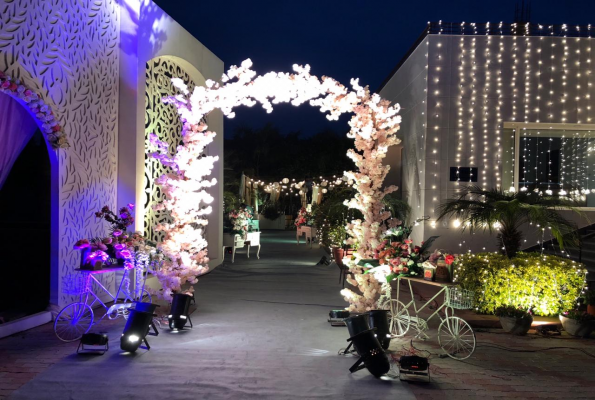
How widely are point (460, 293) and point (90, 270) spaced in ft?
14.5

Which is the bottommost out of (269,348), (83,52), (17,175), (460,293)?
(269,348)

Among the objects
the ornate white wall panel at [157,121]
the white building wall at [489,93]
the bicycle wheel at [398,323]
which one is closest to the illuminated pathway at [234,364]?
the bicycle wheel at [398,323]

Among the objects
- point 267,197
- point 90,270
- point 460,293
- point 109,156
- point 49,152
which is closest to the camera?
point 460,293

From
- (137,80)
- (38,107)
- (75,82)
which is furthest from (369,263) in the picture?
(137,80)

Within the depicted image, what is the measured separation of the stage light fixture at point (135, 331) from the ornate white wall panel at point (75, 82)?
6.62ft

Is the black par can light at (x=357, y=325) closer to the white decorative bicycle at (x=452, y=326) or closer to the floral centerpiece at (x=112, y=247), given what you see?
the white decorative bicycle at (x=452, y=326)

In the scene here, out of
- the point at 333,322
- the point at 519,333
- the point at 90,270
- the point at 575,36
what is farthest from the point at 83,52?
A: the point at 575,36

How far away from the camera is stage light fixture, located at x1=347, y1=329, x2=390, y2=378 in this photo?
475 cm

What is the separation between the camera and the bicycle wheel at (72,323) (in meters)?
5.96

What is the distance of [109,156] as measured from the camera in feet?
26.2

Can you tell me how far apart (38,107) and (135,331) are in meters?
3.12

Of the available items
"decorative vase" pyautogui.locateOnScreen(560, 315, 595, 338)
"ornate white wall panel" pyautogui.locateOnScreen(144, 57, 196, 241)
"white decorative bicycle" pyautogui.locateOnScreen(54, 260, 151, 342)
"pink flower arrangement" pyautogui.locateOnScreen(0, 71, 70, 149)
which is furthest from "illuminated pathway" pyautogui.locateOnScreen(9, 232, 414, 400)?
"decorative vase" pyautogui.locateOnScreen(560, 315, 595, 338)

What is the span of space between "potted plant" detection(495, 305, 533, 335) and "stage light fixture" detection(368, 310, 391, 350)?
1.83 m

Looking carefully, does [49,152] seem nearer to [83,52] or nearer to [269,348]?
[83,52]
